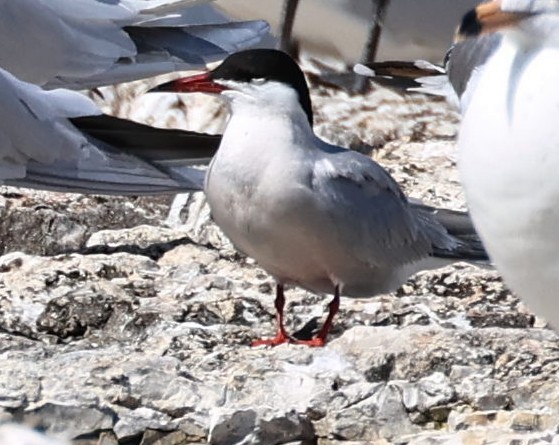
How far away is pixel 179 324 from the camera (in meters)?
3.99

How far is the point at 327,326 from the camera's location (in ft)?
13.5

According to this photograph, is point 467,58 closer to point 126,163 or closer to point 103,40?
point 126,163

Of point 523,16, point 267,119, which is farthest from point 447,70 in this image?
point 523,16

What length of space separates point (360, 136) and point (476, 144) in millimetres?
3823

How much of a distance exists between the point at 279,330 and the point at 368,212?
0.47m

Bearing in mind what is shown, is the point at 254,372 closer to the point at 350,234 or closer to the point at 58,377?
the point at 58,377

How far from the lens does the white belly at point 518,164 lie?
2947 millimetres

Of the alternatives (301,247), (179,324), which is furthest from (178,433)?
(301,247)

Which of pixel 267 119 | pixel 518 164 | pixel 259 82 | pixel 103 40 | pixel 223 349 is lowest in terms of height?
pixel 223 349

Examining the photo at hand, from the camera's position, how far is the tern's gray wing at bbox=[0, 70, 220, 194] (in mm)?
5406

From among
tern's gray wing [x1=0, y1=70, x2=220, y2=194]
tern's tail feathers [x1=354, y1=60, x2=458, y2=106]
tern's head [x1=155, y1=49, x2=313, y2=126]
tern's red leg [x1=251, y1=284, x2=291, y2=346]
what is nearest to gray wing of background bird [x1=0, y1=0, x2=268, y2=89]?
tern's gray wing [x1=0, y1=70, x2=220, y2=194]

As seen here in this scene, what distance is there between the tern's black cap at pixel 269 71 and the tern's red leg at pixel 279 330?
0.52m

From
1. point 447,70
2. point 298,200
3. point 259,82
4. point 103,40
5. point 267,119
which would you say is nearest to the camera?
point 298,200

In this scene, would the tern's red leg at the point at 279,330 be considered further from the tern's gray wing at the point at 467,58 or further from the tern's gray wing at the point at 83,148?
the tern's gray wing at the point at 83,148
